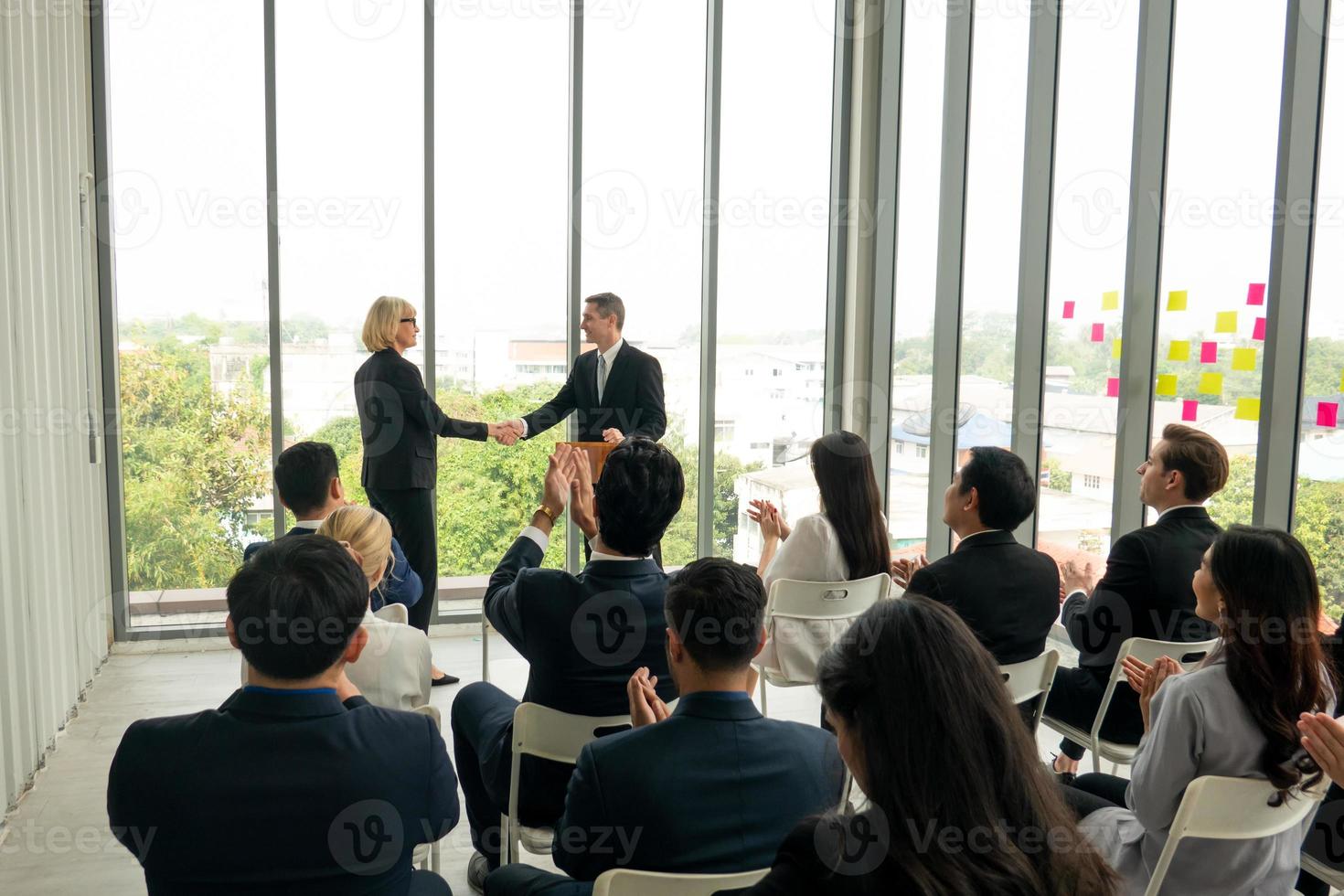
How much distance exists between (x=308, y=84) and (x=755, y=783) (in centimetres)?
476

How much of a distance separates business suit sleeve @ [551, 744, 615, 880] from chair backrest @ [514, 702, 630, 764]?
1.66ft

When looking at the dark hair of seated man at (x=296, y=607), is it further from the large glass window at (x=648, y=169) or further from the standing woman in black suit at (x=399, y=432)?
the large glass window at (x=648, y=169)

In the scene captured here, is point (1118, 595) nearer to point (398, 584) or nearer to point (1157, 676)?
point (1157, 676)

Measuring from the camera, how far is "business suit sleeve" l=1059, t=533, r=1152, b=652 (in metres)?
3.08

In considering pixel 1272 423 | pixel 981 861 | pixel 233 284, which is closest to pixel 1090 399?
pixel 1272 423

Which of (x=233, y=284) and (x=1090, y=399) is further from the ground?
(x=233, y=284)

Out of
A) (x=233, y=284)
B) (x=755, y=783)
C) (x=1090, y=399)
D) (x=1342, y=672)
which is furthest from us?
(x=233, y=284)

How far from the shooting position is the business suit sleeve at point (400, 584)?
145 inches

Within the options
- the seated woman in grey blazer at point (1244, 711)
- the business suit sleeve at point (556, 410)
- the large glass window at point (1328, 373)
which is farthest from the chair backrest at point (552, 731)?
the business suit sleeve at point (556, 410)

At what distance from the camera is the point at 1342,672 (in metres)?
2.22

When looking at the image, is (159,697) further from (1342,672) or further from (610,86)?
(1342,672)

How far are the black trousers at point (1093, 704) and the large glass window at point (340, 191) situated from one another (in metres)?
3.71

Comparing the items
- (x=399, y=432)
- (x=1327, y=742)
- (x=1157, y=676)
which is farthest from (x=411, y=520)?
(x=1327, y=742)

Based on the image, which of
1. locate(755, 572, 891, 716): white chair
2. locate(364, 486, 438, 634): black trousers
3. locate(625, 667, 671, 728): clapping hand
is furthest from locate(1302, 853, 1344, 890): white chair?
locate(364, 486, 438, 634): black trousers
